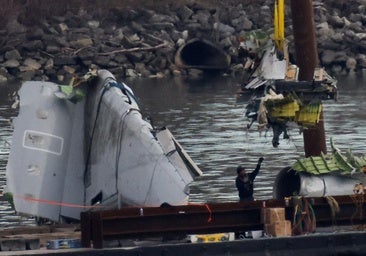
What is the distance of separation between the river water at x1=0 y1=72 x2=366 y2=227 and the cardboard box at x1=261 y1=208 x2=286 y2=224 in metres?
2.00

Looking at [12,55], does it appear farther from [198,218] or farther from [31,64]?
[198,218]

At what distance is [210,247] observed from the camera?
677 inches

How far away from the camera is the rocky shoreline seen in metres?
58.6

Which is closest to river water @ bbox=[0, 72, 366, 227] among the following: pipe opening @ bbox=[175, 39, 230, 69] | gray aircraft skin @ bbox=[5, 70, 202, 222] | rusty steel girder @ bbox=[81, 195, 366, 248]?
gray aircraft skin @ bbox=[5, 70, 202, 222]

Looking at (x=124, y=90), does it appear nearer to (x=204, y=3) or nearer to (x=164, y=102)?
(x=164, y=102)

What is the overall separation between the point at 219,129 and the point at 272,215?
70.1ft

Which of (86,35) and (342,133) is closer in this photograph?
(342,133)

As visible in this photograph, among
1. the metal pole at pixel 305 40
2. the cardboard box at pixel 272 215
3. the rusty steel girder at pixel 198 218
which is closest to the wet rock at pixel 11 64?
the metal pole at pixel 305 40

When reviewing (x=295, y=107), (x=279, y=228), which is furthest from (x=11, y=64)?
(x=279, y=228)

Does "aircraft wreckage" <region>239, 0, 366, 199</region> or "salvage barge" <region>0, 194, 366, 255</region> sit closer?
"salvage barge" <region>0, 194, 366, 255</region>

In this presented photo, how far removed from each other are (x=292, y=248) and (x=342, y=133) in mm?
20133

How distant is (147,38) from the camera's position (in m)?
61.6

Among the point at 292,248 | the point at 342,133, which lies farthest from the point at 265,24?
the point at 292,248

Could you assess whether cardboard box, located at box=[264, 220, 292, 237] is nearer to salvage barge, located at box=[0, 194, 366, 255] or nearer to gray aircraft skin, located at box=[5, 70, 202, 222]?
salvage barge, located at box=[0, 194, 366, 255]
